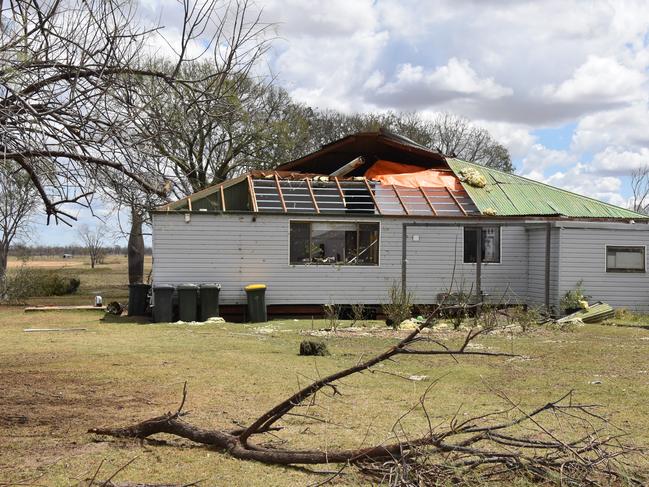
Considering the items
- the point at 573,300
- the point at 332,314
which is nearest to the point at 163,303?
the point at 332,314

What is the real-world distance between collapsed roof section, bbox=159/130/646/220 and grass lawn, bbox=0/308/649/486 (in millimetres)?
5644

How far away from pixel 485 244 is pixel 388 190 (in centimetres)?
318

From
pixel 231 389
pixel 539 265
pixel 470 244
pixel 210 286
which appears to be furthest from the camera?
pixel 470 244

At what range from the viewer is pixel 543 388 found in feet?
26.7

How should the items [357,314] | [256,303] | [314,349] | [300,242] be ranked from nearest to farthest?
[314,349] < [357,314] < [256,303] < [300,242]

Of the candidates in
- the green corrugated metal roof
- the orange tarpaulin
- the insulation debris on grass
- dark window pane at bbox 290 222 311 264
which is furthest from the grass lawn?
the orange tarpaulin

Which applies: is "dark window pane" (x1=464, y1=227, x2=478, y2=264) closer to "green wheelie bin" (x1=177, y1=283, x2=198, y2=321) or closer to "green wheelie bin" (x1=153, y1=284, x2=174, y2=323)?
"green wheelie bin" (x1=177, y1=283, x2=198, y2=321)

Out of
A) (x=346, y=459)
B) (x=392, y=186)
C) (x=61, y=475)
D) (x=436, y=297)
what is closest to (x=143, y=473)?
(x=61, y=475)

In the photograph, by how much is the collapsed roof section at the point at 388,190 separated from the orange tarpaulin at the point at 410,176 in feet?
0.10

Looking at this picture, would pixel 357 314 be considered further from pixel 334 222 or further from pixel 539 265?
pixel 539 265

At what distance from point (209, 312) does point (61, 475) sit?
12.0 metres

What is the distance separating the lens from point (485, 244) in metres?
19.1

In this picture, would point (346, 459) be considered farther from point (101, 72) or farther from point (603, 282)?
point (603, 282)

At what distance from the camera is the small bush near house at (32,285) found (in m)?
24.3
